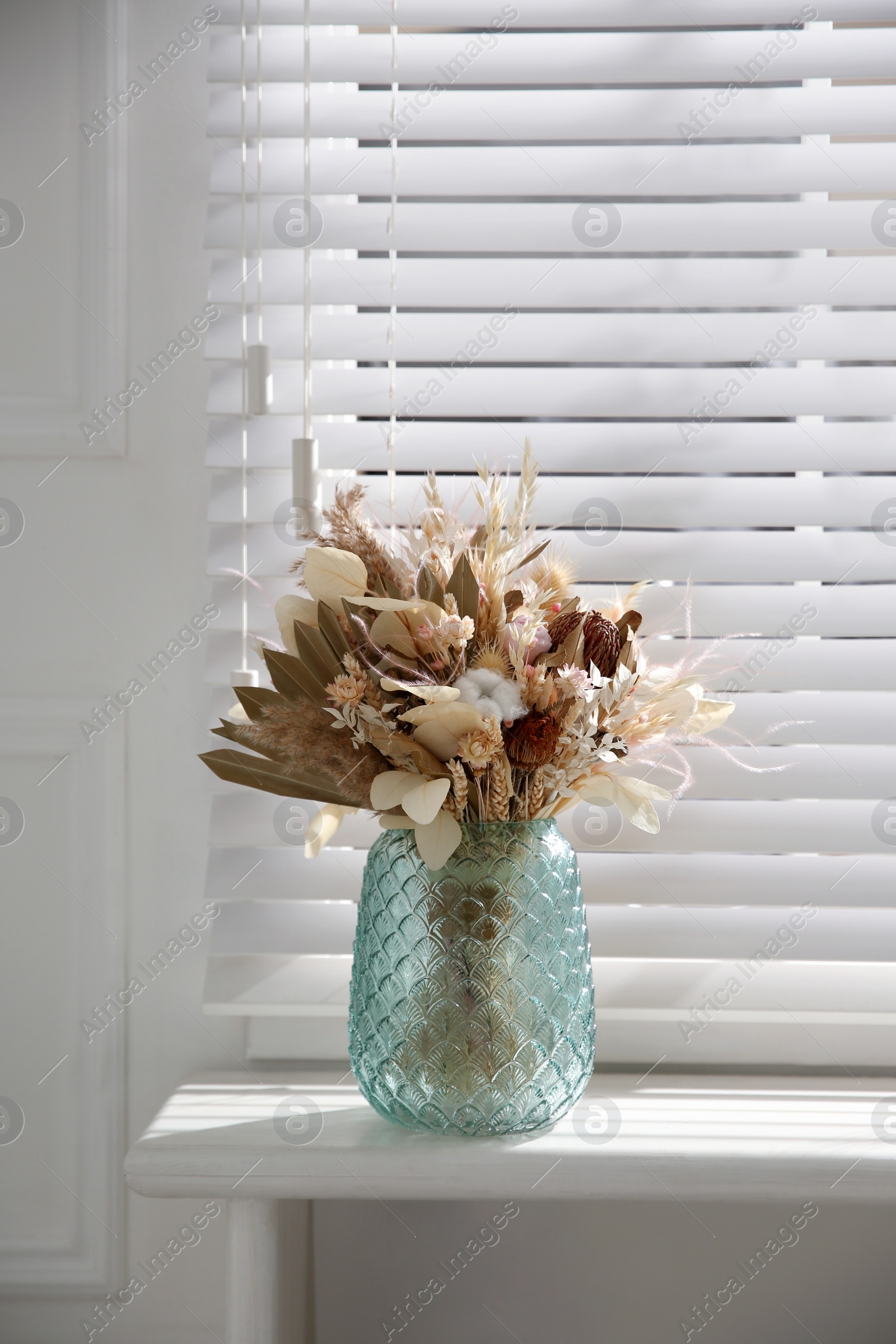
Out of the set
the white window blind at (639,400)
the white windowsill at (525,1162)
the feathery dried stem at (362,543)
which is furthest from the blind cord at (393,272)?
the white windowsill at (525,1162)

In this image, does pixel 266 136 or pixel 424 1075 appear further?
pixel 266 136

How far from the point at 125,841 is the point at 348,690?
0.40 m

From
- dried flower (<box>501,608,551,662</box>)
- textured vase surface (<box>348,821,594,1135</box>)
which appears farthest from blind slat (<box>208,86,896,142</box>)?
textured vase surface (<box>348,821,594,1135</box>)

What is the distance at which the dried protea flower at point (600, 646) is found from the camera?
0.68 metres

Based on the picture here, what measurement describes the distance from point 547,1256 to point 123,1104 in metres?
0.43

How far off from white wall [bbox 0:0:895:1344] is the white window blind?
0.06 m

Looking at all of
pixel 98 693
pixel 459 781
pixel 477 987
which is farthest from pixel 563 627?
pixel 98 693

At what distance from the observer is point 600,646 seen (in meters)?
0.68

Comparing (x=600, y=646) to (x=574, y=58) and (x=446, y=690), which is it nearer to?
(x=446, y=690)

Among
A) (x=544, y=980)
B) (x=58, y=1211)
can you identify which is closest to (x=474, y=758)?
(x=544, y=980)

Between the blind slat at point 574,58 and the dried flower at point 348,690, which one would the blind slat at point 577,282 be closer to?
the blind slat at point 574,58

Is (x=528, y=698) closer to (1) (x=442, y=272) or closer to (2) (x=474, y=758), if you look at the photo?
(2) (x=474, y=758)

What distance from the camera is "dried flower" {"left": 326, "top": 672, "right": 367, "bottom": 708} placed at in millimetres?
640

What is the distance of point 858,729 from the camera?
2.89ft
